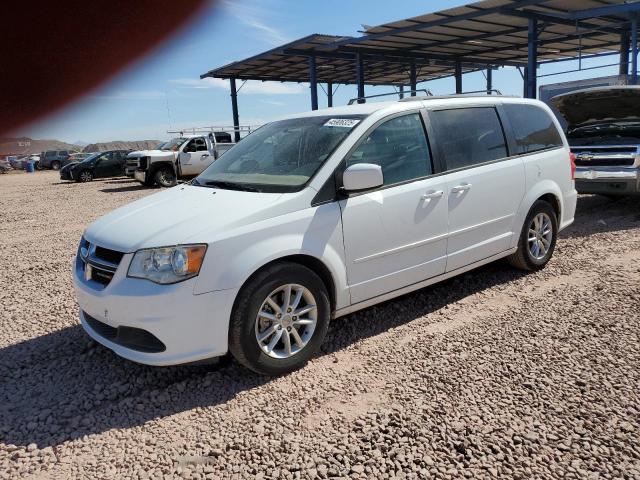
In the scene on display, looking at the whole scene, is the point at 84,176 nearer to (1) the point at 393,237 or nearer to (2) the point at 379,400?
(1) the point at 393,237

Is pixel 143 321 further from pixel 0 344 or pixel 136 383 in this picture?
pixel 0 344

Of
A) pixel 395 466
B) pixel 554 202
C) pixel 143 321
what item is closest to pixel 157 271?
pixel 143 321

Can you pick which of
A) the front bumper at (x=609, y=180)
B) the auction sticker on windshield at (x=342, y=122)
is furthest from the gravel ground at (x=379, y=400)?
the front bumper at (x=609, y=180)

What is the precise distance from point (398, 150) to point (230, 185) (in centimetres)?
134

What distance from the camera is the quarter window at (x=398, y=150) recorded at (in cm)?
387

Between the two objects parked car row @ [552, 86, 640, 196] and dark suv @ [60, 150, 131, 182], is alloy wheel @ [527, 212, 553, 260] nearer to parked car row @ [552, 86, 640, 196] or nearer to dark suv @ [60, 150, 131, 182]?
parked car row @ [552, 86, 640, 196]

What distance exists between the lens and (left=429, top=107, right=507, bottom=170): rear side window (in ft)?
14.2

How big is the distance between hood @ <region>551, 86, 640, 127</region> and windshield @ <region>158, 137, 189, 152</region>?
1354 cm

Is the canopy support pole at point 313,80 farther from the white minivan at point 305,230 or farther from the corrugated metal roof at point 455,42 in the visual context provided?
the white minivan at point 305,230

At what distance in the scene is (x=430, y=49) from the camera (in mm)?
22422

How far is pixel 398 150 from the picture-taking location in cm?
405

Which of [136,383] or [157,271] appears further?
[136,383]

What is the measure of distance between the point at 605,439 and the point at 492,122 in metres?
3.09

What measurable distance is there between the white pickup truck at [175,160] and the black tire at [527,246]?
14240mm
